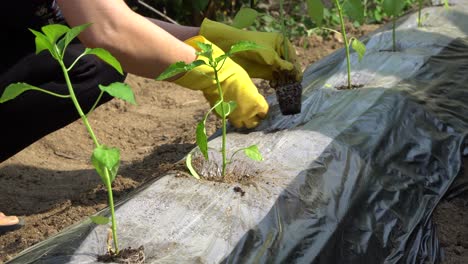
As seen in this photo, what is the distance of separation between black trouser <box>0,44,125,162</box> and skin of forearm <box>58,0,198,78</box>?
1.33 feet

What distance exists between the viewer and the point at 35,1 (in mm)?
2275

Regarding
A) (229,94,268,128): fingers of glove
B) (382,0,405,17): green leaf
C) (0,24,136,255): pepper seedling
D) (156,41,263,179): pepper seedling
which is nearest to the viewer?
(0,24,136,255): pepper seedling

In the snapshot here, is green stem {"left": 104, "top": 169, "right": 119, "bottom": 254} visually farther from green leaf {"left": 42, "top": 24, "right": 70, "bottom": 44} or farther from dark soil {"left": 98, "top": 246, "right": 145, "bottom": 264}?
green leaf {"left": 42, "top": 24, "right": 70, "bottom": 44}

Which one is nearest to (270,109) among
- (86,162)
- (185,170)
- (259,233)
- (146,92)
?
(185,170)

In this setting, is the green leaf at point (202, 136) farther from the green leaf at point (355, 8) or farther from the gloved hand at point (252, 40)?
the green leaf at point (355, 8)

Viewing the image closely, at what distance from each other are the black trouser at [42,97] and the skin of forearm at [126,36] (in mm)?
405

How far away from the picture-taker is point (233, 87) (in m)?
2.24

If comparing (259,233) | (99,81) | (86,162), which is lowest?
(86,162)

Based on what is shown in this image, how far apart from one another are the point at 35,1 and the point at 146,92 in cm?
181

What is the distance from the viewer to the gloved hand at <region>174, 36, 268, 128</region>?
2.18 m

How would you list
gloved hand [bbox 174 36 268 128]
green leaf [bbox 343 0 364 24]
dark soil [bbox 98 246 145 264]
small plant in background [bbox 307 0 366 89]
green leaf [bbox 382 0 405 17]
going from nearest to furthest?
dark soil [bbox 98 246 145 264] → gloved hand [bbox 174 36 268 128] → small plant in background [bbox 307 0 366 89] → green leaf [bbox 343 0 364 24] → green leaf [bbox 382 0 405 17]

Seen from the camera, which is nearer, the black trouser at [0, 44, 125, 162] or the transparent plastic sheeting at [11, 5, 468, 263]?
the transparent plastic sheeting at [11, 5, 468, 263]

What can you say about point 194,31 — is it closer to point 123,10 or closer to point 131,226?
point 123,10

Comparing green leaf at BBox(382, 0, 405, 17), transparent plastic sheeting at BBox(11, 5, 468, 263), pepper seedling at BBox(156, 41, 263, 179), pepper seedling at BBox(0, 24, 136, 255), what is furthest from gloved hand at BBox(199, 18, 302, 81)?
pepper seedling at BBox(0, 24, 136, 255)
